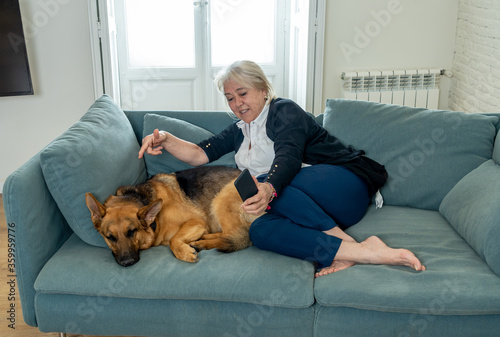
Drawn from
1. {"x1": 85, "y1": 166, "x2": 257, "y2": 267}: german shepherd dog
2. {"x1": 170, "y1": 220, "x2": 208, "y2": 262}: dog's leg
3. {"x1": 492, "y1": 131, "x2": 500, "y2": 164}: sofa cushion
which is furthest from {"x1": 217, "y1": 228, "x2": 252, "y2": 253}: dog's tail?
{"x1": 492, "y1": 131, "x2": 500, "y2": 164}: sofa cushion

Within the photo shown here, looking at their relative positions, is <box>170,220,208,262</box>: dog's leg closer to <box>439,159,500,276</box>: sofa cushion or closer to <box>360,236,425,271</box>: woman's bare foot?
<box>360,236,425,271</box>: woman's bare foot

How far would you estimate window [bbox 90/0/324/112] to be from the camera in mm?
3961

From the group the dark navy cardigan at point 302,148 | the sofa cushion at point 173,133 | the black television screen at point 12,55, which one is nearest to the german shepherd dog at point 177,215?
the sofa cushion at point 173,133

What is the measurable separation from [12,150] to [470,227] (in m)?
3.21

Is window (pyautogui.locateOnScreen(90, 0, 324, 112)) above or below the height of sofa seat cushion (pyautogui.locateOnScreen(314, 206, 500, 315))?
above

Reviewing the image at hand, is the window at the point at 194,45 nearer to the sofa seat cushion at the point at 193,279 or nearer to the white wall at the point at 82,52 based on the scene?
the white wall at the point at 82,52

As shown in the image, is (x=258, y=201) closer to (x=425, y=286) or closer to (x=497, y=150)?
(x=425, y=286)

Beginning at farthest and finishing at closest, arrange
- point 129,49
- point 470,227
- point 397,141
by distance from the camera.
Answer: point 129,49, point 397,141, point 470,227

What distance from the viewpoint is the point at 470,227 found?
1.81m

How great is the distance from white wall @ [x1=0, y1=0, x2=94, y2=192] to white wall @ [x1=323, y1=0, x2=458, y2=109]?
1.81 metres

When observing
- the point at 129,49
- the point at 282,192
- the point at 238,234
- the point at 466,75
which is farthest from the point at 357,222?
the point at 129,49

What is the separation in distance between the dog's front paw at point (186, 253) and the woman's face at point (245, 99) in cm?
63

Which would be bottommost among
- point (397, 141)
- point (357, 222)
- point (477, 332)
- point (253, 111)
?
point (477, 332)

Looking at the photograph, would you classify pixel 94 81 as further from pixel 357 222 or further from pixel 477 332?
pixel 477 332
